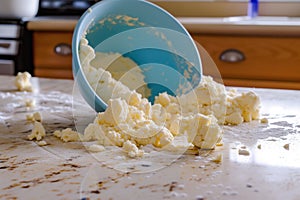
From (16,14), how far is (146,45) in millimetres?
1107

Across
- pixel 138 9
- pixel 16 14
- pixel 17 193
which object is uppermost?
pixel 16 14

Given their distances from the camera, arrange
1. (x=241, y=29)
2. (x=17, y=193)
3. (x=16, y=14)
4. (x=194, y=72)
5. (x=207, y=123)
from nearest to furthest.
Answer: (x=17, y=193), (x=207, y=123), (x=194, y=72), (x=241, y=29), (x=16, y=14)

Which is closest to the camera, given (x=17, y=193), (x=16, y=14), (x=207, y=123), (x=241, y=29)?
(x=17, y=193)

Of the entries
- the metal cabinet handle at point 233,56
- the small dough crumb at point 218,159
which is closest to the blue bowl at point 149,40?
the small dough crumb at point 218,159

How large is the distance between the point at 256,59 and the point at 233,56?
78mm

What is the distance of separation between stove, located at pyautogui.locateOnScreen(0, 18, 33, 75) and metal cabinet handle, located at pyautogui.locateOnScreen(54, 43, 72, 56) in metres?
0.13

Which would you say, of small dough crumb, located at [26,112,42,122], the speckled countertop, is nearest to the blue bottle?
the speckled countertop

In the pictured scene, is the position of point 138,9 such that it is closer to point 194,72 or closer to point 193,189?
point 194,72

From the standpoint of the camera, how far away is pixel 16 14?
184 cm

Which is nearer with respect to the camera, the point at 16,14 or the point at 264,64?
the point at 264,64

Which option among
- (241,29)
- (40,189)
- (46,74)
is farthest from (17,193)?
(46,74)

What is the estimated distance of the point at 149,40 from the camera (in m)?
0.89

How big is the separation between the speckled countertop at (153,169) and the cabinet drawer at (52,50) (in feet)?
3.44

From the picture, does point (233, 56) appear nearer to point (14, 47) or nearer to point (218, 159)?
point (14, 47)
